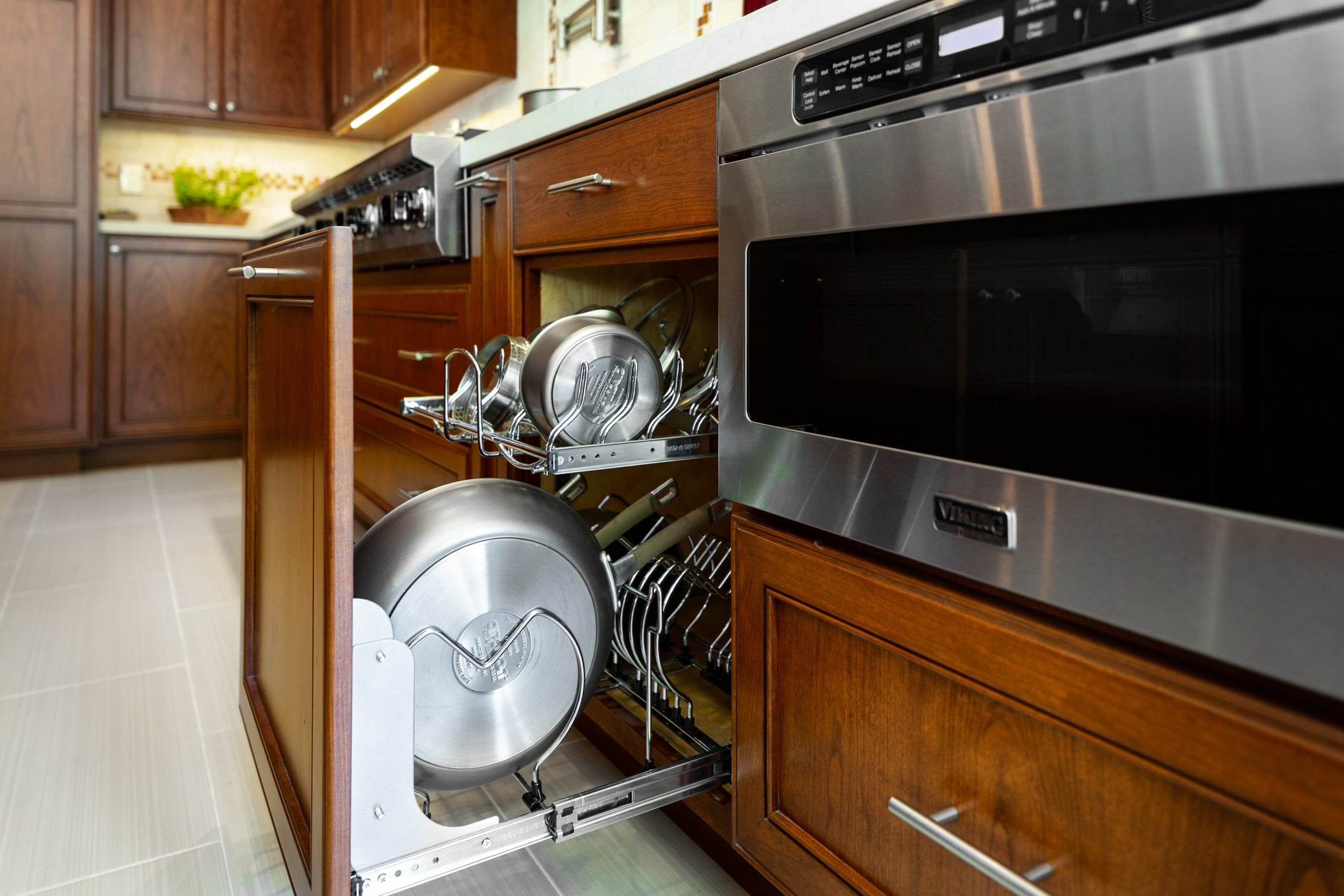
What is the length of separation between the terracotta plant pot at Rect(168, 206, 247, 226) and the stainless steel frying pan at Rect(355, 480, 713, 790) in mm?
3707

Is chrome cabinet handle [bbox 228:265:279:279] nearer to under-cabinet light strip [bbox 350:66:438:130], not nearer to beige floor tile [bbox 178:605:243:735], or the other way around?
beige floor tile [bbox 178:605:243:735]

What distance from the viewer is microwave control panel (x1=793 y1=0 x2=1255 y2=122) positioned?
0.55 metres

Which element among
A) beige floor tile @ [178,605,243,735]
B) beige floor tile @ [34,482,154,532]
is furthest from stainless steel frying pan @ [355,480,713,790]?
beige floor tile @ [34,482,154,532]

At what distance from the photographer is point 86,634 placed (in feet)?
6.17

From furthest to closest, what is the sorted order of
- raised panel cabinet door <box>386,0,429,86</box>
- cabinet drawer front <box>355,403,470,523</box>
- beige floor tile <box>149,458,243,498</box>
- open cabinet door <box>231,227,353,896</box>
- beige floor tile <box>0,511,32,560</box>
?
beige floor tile <box>149,458,243,498</box>, raised panel cabinet door <box>386,0,429,86</box>, beige floor tile <box>0,511,32,560</box>, cabinet drawer front <box>355,403,470,523</box>, open cabinet door <box>231,227,353,896</box>

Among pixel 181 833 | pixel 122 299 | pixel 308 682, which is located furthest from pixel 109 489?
pixel 308 682

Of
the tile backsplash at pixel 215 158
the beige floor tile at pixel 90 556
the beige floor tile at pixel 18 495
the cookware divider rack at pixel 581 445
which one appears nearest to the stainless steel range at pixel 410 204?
the cookware divider rack at pixel 581 445

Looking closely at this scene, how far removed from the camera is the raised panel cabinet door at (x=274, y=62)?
408 centimetres

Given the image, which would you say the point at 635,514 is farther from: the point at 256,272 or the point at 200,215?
the point at 200,215

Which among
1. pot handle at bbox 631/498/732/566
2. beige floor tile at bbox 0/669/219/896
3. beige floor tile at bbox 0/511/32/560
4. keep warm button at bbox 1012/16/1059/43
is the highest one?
keep warm button at bbox 1012/16/1059/43

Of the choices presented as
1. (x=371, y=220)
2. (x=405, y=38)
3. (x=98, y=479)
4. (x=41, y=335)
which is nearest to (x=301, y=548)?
(x=371, y=220)

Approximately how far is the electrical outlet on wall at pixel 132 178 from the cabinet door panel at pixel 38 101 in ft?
A: 2.18

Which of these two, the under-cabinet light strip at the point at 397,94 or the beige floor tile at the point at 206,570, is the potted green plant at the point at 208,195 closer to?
the under-cabinet light strip at the point at 397,94

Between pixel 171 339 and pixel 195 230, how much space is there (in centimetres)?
46
